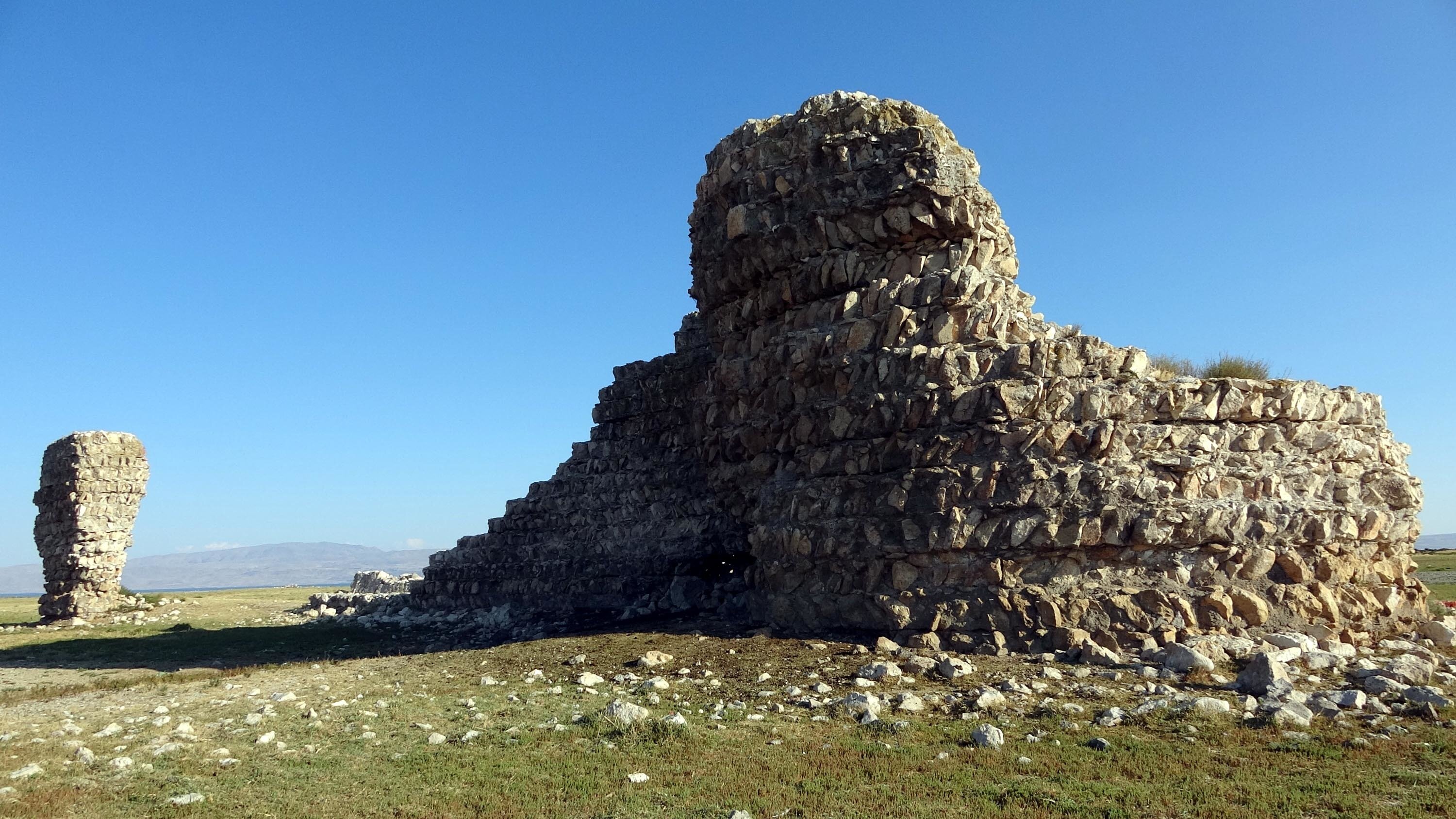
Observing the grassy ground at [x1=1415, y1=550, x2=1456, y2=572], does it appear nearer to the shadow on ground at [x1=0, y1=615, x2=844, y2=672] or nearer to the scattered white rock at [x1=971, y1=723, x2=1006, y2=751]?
the shadow on ground at [x1=0, y1=615, x2=844, y2=672]

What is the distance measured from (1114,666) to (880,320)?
4.91 m

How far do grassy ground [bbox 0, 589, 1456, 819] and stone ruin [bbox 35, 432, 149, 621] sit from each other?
56.4 feet

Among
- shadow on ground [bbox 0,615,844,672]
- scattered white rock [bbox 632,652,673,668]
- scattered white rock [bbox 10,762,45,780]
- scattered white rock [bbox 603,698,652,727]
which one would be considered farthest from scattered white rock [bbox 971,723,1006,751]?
scattered white rock [bbox 10,762,45,780]

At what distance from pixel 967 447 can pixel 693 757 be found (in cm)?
557

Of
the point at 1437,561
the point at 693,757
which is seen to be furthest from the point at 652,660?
the point at 1437,561

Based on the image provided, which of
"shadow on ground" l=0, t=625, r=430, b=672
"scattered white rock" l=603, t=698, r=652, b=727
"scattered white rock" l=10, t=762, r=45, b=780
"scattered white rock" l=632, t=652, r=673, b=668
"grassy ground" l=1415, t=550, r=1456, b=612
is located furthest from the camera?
"grassy ground" l=1415, t=550, r=1456, b=612

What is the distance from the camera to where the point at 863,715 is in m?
7.74

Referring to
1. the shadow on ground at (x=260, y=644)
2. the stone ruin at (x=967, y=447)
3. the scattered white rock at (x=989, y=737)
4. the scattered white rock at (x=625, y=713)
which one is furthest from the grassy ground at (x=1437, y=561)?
the scattered white rock at (x=625, y=713)

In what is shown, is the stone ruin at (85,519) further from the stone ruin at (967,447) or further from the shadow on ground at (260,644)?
the stone ruin at (967,447)

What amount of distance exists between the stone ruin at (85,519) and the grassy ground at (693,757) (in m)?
17.2

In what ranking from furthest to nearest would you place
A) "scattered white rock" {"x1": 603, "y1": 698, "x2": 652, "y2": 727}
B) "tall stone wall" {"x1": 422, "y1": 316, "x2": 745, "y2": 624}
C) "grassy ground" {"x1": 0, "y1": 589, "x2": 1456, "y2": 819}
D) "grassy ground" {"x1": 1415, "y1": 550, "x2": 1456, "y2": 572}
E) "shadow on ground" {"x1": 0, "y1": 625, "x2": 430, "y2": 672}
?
"grassy ground" {"x1": 1415, "y1": 550, "x2": 1456, "y2": 572}
"tall stone wall" {"x1": 422, "y1": 316, "x2": 745, "y2": 624}
"shadow on ground" {"x1": 0, "y1": 625, "x2": 430, "y2": 672}
"scattered white rock" {"x1": 603, "y1": 698, "x2": 652, "y2": 727}
"grassy ground" {"x1": 0, "y1": 589, "x2": 1456, "y2": 819}

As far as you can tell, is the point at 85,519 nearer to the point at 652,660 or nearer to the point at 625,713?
the point at 652,660

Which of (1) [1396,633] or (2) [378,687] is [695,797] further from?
(1) [1396,633]

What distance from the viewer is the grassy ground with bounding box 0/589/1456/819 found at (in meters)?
5.68
